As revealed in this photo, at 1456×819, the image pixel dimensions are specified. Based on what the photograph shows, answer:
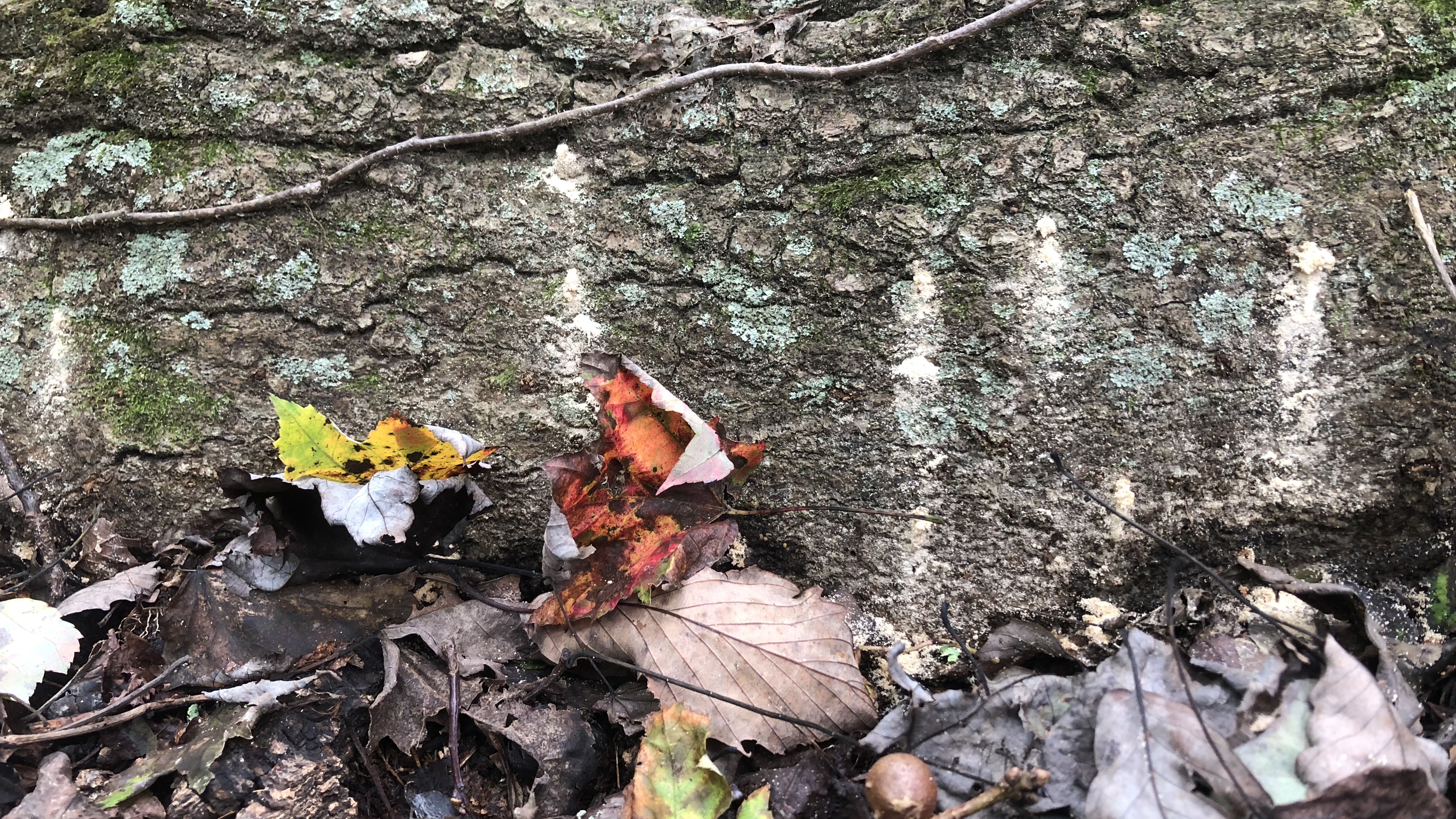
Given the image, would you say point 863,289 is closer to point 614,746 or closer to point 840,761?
point 840,761

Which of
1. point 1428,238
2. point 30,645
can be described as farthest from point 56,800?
point 1428,238

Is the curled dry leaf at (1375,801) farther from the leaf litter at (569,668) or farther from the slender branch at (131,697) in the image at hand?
the slender branch at (131,697)

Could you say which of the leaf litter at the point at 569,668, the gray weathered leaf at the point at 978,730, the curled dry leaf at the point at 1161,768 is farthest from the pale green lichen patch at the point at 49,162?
the curled dry leaf at the point at 1161,768

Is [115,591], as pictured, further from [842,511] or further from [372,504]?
[842,511]

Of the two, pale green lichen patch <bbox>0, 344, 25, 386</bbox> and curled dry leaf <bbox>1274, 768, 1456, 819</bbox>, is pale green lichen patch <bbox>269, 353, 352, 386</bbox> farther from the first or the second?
curled dry leaf <bbox>1274, 768, 1456, 819</bbox>

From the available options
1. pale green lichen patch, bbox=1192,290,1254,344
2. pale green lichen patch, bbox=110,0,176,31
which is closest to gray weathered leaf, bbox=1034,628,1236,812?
pale green lichen patch, bbox=1192,290,1254,344

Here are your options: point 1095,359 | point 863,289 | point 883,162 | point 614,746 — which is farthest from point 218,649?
point 1095,359
